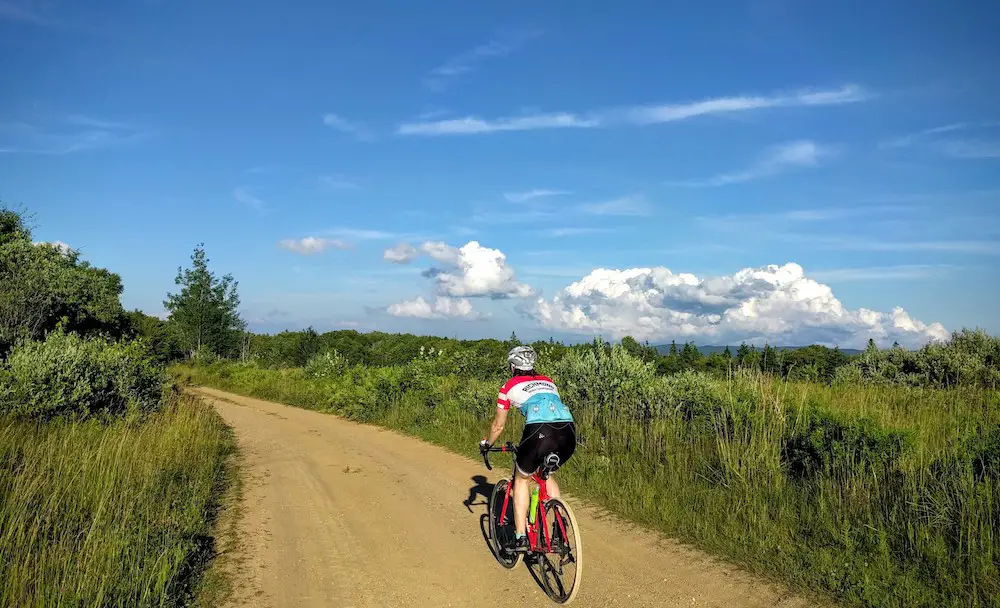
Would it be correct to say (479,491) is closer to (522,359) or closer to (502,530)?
(502,530)

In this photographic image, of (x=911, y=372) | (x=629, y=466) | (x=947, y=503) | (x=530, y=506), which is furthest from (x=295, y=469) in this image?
(x=911, y=372)

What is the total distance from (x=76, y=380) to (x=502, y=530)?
31.4ft

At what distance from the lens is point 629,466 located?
30.2 feet

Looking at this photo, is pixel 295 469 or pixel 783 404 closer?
pixel 783 404

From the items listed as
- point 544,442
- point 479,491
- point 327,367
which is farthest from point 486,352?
point 544,442

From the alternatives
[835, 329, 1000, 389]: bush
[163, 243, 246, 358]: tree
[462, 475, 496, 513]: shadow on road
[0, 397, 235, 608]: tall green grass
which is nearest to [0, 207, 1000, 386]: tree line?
[835, 329, 1000, 389]: bush

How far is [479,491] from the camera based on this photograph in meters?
9.39

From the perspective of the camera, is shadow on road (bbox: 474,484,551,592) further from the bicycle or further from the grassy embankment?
the grassy embankment

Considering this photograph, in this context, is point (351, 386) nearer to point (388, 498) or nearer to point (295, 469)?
point (295, 469)

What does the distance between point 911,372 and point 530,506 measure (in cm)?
1534

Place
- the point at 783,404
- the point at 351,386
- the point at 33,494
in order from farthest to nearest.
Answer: the point at 351,386 → the point at 783,404 → the point at 33,494

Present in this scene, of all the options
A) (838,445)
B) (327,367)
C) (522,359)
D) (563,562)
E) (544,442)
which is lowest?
(563,562)

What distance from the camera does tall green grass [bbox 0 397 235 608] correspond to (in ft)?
16.2

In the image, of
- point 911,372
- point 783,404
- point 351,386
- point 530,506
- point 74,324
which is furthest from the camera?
point 351,386
